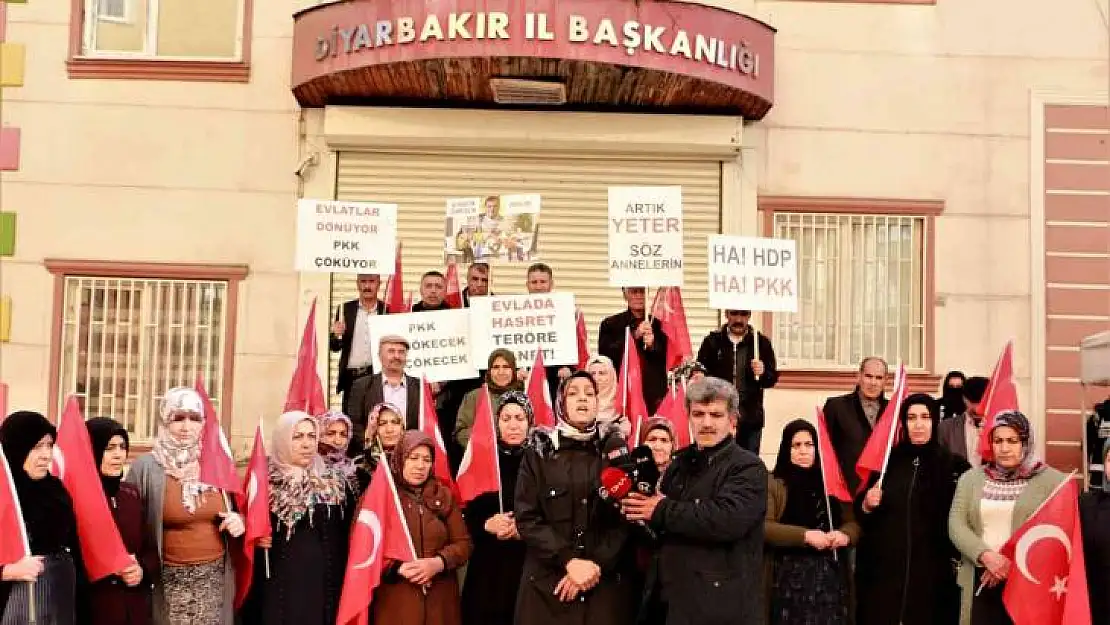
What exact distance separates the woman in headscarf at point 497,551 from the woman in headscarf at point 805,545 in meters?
1.47

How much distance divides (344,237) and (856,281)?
5.74m

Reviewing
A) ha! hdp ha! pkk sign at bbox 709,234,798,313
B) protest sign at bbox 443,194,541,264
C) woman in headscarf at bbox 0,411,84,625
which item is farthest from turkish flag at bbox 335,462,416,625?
protest sign at bbox 443,194,541,264

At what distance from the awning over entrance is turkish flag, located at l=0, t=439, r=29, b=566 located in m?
6.83

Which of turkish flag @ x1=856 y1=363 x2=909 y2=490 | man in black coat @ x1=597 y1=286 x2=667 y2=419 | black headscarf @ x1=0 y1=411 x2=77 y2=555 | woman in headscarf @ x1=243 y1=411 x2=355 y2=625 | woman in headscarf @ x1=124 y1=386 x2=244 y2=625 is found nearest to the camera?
black headscarf @ x1=0 y1=411 x2=77 y2=555

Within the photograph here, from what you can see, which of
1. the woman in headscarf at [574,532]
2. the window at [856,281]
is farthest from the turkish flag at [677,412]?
the window at [856,281]

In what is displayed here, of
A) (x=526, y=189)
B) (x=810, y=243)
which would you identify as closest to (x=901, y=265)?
(x=810, y=243)

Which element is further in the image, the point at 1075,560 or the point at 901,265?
the point at 901,265

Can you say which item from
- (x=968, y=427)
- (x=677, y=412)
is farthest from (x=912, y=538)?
(x=968, y=427)

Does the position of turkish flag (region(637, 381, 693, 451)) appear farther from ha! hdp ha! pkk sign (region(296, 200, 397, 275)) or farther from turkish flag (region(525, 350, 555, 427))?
ha! hdp ha! pkk sign (region(296, 200, 397, 275))

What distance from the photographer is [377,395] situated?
10.2 m

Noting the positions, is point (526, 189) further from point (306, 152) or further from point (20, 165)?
point (20, 165)

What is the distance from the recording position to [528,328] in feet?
35.7

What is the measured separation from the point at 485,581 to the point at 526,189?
6891mm

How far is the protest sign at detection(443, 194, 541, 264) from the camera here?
469 inches
